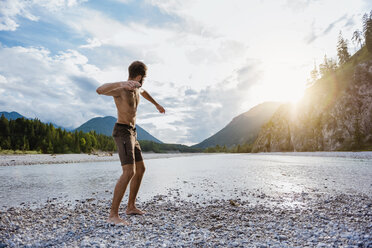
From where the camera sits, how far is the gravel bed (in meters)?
4.44

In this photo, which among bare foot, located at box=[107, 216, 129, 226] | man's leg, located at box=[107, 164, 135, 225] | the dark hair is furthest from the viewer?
the dark hair

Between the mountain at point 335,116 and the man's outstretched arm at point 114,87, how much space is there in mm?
81101

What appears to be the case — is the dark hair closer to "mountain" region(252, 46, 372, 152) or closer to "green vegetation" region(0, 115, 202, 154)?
"mountain" region(252, 46, 372, 152)

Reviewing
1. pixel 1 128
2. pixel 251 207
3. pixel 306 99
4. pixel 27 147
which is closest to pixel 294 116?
pixel 306 99

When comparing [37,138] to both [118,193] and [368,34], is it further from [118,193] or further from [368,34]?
[368,34]

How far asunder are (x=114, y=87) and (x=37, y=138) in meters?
104

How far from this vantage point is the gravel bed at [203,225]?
444 cm

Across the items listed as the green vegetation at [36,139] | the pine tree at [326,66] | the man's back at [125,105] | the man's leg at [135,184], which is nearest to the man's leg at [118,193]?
the man's leg at [135,184]

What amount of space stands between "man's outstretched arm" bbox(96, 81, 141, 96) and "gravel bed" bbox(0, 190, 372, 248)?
3397mm

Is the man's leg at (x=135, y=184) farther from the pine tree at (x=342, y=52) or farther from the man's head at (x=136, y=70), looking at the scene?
the pine tree at (x=342, y=52)

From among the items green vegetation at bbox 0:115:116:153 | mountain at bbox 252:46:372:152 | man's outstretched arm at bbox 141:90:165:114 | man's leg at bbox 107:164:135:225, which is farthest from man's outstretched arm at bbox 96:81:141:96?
green vegetation at bbox 0:115:116:153

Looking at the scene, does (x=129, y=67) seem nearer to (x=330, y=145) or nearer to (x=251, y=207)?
(x=251, y=207)

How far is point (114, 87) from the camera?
557cm

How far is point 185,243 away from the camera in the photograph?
440 centimetres
